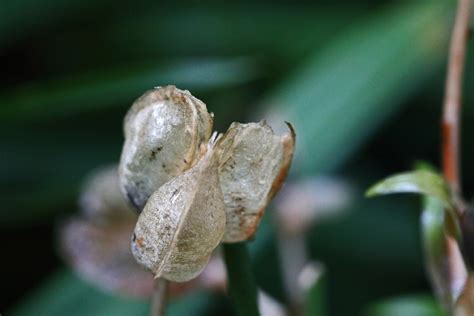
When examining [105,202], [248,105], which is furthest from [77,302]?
[105,202]

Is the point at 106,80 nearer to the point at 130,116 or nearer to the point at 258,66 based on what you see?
the point at 258,66

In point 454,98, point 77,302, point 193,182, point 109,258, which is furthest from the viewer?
point 77,302

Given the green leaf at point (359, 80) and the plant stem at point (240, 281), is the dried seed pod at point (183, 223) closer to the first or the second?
the plant stem at point (240, 281)

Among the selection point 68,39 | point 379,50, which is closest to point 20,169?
point 68,39

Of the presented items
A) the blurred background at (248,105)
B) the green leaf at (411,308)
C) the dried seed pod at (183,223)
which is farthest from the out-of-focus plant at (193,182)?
the blurred background at (248,105)

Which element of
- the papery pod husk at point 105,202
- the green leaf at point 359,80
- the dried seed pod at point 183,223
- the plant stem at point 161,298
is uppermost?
the dried seed pod at point 183,223

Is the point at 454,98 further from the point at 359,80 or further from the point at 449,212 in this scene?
the point at 359,80
